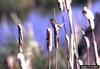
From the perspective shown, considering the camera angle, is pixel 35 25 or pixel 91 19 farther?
pixel 35 25

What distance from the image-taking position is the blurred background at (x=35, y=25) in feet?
7.09

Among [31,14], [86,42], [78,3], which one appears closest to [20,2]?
[31,14]

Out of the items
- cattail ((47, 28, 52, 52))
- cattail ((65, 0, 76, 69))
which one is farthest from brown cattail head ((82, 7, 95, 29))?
cattail ((47, 28, 52, 52))

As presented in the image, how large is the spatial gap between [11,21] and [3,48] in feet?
0.77

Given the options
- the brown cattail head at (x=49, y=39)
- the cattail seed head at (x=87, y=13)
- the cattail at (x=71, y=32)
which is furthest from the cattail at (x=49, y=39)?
the cattail seed head at (x=87, y=13)

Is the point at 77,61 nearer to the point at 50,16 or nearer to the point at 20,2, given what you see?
the point at 50,16

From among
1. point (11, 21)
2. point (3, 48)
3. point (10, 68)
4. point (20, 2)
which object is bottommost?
point (10, 68)

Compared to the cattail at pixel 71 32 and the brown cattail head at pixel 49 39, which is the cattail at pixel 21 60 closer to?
the brown cattail head at pixel 49 39

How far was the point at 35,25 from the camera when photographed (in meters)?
2.27

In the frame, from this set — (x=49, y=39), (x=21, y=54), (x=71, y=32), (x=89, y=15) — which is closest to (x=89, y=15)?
(x=89, y=15)

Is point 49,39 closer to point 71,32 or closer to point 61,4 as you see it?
point 71,32

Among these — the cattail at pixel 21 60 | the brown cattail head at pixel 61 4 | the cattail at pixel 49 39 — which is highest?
the brown cattail head at pixel 61 4

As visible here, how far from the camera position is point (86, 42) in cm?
215

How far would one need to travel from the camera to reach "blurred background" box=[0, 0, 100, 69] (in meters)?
2.16
